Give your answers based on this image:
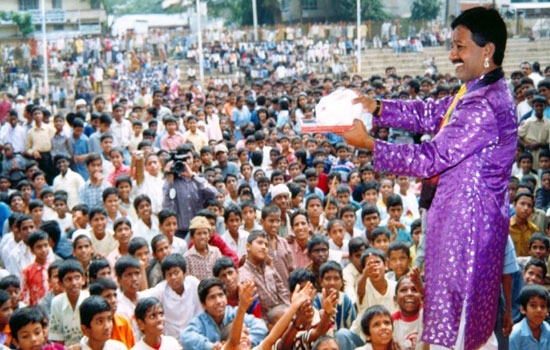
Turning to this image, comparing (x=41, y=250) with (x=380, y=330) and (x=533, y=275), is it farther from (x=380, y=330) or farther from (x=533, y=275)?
(x=533, y=275)

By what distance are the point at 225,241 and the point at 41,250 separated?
5.15 ft

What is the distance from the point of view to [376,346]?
4.70 metres

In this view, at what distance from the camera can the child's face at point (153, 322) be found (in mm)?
4902

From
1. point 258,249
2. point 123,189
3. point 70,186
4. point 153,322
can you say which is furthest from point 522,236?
point 70,186

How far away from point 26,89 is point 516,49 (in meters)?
13.3

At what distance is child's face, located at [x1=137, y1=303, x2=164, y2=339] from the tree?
26341 millimetres

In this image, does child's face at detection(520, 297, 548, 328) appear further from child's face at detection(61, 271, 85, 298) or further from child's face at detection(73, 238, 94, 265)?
child's face at detection(73, 238, 94, 265)

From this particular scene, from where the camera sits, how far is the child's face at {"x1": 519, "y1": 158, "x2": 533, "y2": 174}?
8523 mm

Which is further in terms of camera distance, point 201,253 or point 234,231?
point 234,231

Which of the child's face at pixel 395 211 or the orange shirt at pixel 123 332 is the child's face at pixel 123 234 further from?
the child's face at pixel 395 211

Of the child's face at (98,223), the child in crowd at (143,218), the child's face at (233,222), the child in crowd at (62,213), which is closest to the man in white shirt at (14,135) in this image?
the child in crowd at (62,213)

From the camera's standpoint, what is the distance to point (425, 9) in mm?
29906

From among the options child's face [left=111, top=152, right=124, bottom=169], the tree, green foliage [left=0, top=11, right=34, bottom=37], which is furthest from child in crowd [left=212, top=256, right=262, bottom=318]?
green foliage [left=0, top=11, right=34, bottom=37]

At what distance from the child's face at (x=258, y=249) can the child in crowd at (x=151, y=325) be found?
1212 mm
